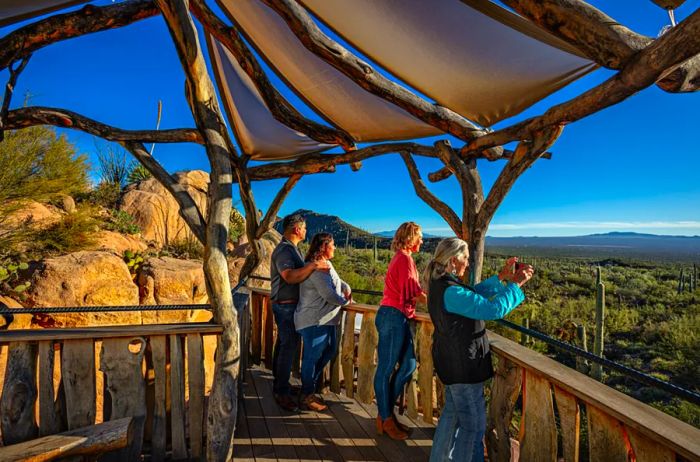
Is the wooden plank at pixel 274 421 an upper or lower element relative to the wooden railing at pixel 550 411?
lower

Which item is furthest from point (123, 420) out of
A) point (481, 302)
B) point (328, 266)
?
point (481, 302)

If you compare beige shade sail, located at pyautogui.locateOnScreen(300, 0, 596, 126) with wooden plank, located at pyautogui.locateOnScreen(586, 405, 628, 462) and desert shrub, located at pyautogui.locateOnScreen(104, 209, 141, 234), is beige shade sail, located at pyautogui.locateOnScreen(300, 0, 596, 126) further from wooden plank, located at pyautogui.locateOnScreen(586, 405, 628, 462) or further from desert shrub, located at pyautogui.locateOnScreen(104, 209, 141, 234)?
desert shrub, located at pyautogui.locateOnScreen(104, 209, 141, 234)

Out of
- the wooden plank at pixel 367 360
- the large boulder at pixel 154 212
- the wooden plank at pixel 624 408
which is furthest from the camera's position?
the large boulder at pixel 154 212

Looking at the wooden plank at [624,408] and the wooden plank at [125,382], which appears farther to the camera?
the wooden plank at [125,382]

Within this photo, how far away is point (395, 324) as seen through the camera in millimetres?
2422

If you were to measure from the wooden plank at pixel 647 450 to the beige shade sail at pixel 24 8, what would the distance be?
401cm

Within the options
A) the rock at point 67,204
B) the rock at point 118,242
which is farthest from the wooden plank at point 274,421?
the rock at point 67,204

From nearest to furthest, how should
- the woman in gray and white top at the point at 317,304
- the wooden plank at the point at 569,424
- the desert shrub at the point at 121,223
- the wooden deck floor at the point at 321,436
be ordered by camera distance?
the wooden plank at the point at 569,424 → the wooden deck floor at the point at 321,436 → the woman in gray and white top at the point at 317,304 → the desert shrub at the point at 121,223

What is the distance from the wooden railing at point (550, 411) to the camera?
51.2 inches

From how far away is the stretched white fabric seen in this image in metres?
3.01

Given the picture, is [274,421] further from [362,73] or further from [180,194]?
[362,73]

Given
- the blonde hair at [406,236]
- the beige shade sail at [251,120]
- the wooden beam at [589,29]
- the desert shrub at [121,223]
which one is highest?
the beige shade sail at [251,120]

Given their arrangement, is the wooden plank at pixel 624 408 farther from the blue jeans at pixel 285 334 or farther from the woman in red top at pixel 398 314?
the blue jeans at pixel 285 334

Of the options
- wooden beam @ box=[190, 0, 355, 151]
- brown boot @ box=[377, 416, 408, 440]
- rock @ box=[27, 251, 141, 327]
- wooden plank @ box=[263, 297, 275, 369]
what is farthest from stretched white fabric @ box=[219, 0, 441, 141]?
rock @ box=[27, 251, 141, 327]
